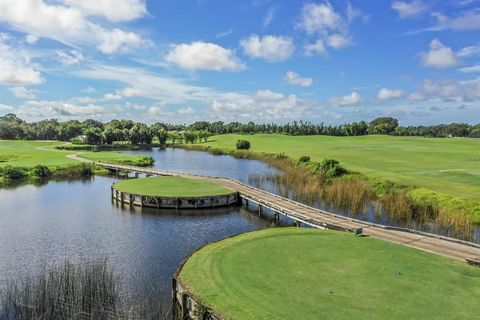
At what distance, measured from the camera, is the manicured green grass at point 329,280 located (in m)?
18.5

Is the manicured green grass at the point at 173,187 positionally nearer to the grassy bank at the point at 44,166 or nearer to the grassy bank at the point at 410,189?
the grassy bank at the point at 410,189

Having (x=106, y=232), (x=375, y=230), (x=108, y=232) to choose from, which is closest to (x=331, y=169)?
(x=375, y=230)

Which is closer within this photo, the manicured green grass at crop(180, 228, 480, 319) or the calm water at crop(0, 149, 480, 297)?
the manicured green grass at crop(180, 228, 480, 319)

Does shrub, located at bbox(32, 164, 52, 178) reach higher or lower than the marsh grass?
higher

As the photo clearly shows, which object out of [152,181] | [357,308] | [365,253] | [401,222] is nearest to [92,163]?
[152,181]

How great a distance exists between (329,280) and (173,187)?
37.4m

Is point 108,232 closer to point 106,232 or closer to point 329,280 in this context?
point 106,232

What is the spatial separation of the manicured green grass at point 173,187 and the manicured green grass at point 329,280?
23.9 metres

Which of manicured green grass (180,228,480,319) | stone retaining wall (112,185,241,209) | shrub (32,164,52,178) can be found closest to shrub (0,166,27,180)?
shrub (32,164,52,178)

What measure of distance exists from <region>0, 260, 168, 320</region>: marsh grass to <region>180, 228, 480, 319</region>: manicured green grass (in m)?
2.88

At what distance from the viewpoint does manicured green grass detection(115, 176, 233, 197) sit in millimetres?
52531

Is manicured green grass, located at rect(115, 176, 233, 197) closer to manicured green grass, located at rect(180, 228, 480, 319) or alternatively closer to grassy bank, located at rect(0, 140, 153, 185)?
manicured green grass, located at rect(180, 228, 480, 319)

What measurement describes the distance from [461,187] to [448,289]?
108 ft

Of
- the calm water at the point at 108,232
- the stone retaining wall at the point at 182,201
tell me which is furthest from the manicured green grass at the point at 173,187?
the calm water at the point at 108,232
